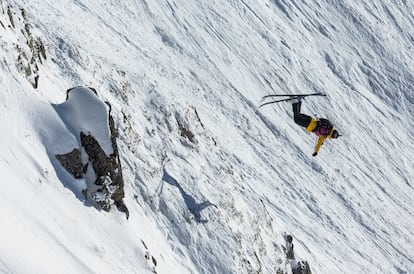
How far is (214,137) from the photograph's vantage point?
23.0m

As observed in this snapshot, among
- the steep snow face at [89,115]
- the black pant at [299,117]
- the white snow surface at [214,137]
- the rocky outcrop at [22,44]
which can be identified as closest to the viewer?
the white snow surface at [214,137]

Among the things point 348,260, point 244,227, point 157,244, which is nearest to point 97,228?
point 157,244

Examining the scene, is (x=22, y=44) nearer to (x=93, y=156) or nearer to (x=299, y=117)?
(x=93, y=156)

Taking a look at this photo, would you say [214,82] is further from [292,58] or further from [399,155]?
[399,155]

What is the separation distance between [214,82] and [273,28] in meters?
8.45

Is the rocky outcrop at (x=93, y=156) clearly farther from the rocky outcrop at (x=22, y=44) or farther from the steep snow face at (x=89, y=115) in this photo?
Result: the rocky outcrop at (x=22, y=44)

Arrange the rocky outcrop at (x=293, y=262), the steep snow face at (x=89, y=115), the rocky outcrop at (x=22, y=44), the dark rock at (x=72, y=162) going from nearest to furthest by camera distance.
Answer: the dark rock at (x=72, y=162) → the steep snow face at (x=89, y=115) → the rocky outcrop at (x=22, y=44) → the rocky outcrop at (x=293, y=262)

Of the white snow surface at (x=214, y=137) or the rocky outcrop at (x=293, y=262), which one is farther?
the rocky outcrop at (x=293, y=262)

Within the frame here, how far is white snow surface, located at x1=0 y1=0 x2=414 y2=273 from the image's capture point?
11766 mm

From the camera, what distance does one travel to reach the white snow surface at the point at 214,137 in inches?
463

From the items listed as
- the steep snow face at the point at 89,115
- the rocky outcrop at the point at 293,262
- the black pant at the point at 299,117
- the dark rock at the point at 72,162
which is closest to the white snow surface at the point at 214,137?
the steep snow face at the point at 89,115

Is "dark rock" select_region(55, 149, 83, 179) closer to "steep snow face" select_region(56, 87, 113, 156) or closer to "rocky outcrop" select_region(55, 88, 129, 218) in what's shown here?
"rocky outcrop" select_region(55, 88, 129, 218)

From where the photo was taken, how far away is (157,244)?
1483cm

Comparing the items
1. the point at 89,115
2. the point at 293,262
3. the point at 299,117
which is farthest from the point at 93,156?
the point at 293,262
